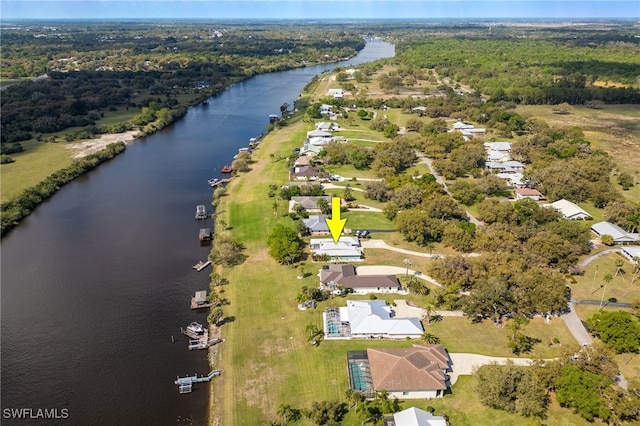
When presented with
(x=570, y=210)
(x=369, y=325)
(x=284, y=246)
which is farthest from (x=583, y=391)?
(x=570, y=210)

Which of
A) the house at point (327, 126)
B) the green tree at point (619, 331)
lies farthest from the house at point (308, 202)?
the house at point (327, 126)

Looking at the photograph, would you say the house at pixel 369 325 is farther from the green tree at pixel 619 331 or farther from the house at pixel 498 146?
the house at pixel 498 146

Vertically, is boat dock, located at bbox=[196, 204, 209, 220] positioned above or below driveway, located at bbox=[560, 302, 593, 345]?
above

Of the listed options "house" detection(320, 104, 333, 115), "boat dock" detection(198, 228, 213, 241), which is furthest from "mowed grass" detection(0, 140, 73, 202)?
"house" detection(320, 104, 333, 115)

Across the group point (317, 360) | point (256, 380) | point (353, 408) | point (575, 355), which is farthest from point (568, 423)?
point (256, 380)

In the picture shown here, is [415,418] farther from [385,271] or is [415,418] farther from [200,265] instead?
[200,265]

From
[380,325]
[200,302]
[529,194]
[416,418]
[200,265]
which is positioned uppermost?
[529,194]

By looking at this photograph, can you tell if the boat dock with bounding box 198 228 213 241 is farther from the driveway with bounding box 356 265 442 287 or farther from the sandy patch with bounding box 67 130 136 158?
the sandy patch with bounding box 67 130 136 158
